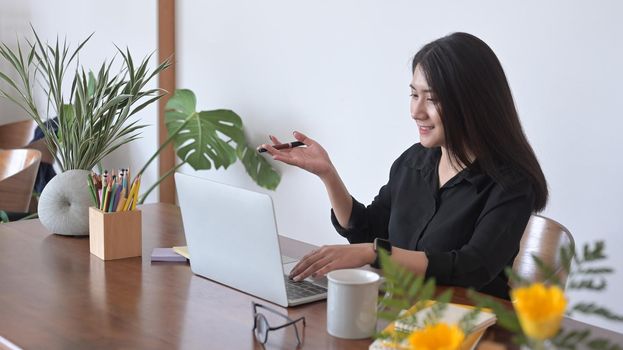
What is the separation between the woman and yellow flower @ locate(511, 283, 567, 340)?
1.20 meters

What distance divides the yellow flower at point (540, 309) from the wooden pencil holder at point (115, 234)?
60.9 inches

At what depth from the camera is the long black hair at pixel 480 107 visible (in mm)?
1909

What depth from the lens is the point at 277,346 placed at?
133cm

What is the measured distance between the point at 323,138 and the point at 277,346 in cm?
238

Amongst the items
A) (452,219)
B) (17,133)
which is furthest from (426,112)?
(17,133)

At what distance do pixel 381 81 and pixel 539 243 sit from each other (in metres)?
1.52

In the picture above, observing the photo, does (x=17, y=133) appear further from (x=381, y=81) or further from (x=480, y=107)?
(x=480, y=107)

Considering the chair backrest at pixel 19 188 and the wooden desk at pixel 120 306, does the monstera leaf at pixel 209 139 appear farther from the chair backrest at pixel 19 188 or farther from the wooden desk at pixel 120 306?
the wooden desk at pixel 120 306

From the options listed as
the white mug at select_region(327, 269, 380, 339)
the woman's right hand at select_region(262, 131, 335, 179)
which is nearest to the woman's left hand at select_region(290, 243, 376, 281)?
the white mug at select_region(327, 269, 380, 339)

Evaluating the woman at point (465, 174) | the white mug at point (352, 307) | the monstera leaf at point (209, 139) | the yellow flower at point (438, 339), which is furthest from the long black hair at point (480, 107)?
the monstera leaf at point (209, 139)

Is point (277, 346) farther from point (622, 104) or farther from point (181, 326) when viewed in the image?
point (622, 104)

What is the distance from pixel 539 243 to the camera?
1.98 meters

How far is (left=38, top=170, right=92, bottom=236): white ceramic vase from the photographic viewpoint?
6.86ft

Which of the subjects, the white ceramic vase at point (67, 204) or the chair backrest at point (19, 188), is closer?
the white ceramic vase at point (67, 204)
